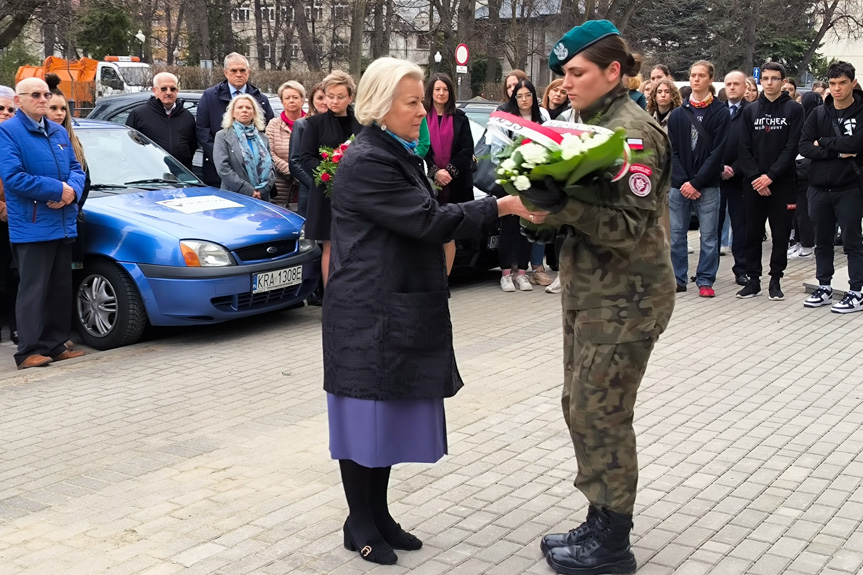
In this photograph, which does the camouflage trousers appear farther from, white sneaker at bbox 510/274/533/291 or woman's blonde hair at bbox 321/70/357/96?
white sneaker at bbox 510/274/533/291

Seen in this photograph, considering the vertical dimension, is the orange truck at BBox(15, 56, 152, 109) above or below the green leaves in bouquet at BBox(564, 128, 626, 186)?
above

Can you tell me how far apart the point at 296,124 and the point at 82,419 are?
4.07 metres

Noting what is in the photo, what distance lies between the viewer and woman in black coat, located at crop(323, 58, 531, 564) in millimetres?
3898

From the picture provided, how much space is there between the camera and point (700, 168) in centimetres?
1020

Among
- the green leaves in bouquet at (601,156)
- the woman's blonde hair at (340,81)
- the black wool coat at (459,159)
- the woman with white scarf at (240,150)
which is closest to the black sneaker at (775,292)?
the black wool coat at (459,159)

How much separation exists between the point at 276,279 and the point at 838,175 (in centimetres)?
513

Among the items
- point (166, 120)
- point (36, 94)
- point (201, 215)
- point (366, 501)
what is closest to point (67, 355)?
point (201, 215)

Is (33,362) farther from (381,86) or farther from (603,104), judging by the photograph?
(603,104)

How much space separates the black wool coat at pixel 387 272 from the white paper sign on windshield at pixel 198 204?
16.3 ft

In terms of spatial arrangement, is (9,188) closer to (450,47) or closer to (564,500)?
(564,500)

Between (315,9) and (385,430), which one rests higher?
(315,9)

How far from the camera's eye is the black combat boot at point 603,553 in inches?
160

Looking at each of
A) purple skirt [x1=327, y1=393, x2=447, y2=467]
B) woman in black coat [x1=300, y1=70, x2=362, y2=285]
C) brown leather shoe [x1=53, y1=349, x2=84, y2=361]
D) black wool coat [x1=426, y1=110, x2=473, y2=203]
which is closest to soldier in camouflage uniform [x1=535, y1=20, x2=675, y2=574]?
purple skirt [x1=327, y1=393, x2=447, y2=467]

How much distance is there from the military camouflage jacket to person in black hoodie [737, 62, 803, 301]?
6541mm
